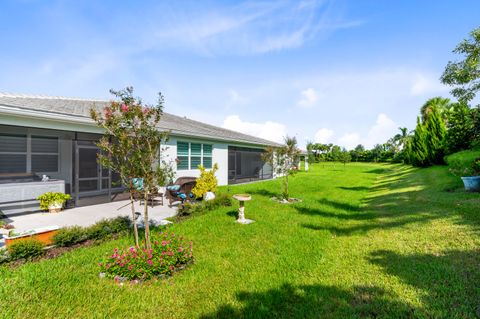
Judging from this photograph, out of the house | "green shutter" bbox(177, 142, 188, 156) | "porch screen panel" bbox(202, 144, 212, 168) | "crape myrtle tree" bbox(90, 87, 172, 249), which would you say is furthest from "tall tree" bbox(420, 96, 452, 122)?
"crape myrtle tree" bbox(90, 87, 172, 249)

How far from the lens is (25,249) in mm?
4754

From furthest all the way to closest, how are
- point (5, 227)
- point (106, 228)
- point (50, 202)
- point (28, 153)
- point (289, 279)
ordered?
point (28, 153) → point (50, 202) → point (5, 227) → point (106, 228) → point (289, 279)

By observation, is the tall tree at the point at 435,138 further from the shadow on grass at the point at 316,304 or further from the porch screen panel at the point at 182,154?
the shadow on grass at the point at 316,304

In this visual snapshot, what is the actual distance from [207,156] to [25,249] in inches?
439

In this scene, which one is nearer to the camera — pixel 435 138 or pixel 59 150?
pixel 59 150

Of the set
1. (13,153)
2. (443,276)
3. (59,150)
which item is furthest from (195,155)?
(443,276)

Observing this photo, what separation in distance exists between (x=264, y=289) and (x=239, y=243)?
2.11 metres

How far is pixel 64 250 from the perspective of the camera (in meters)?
5.28

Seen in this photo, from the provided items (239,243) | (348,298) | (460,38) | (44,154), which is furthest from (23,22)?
(460,38)

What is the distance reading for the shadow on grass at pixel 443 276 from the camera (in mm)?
3094

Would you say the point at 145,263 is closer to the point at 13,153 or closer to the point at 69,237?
the point at 69,237

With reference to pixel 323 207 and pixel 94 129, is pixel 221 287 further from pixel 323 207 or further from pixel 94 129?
pixel 94 129

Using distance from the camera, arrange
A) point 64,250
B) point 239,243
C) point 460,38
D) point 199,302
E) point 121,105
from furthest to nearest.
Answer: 1. point 460,38
2. point 239,243
3. point 64,250
4. point 121,105
5. point 199,302

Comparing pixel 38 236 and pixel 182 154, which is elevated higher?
pixel 182 154
